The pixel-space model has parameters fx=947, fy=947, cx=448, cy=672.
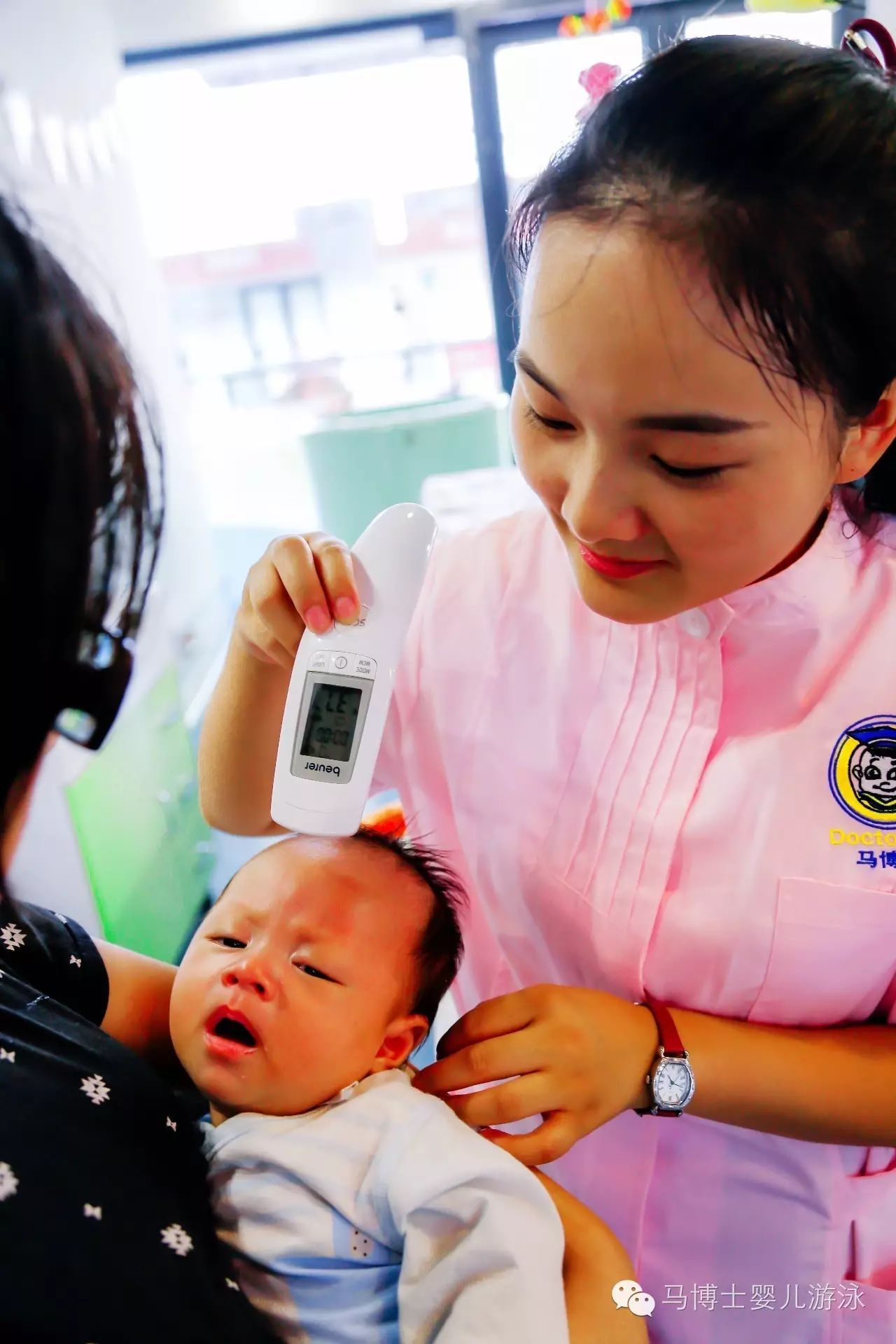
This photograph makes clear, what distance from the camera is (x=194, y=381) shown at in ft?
15.4

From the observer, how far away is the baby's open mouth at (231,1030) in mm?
806

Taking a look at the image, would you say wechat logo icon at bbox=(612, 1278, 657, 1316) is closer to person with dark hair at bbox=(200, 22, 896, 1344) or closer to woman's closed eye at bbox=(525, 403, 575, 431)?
person with dark hair at bbox=(200, 22, 896, 1344)

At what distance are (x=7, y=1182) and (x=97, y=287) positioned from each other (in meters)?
1.49

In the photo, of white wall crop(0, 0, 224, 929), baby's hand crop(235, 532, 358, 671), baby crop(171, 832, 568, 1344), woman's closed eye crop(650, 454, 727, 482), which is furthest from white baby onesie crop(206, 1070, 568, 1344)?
white wall crop(0, 0, 224, 929)

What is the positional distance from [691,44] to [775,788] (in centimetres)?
57

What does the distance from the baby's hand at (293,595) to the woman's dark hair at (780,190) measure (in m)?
0.34

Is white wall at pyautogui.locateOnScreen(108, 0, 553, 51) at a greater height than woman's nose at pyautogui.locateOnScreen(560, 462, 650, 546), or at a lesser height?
greater

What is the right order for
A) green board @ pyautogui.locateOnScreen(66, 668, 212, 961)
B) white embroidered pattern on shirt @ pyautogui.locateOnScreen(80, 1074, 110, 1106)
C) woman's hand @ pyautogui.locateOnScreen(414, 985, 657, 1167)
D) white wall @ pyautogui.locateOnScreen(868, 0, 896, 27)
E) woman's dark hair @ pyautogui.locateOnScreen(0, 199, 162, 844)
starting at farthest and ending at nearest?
white wall @ pyautogui.locateOnScreen(868, 0, 896, 27), green board @ pyautogui.locateOnScreen(66, 668, 212, 961), woman's hand @ pyautogui.locateOnScreen(414, 985, 657, 1167), white embroidered pattern on shirt @ pyautogui.locateOnScreen(80, 1074, 110, 1106), woman's dark hair @ pyautogui.locateOnScreen(0, 199, 162, 844)

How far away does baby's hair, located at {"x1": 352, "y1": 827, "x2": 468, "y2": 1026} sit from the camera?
3.06 feet

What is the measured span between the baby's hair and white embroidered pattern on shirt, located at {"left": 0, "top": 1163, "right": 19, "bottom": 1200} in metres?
0.43

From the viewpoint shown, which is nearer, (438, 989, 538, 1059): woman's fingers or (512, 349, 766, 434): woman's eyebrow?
(512, 349, 766, 434): woman's eyebrow

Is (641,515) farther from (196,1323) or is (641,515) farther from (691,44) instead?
(196,1323)

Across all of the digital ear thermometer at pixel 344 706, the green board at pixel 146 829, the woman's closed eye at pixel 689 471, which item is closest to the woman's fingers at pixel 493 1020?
the digital ear thermometer at pixel 344 706

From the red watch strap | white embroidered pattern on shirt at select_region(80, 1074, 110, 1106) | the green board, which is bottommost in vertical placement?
the green board
